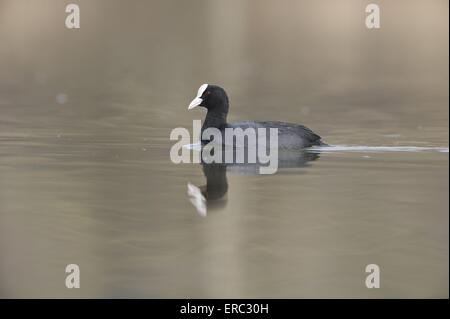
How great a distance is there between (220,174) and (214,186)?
78 cm

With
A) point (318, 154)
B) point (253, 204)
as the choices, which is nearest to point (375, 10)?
point (318, 154)

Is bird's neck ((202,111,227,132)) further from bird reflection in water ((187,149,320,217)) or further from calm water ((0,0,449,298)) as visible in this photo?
bird reflection in water ((187,149,320,217))

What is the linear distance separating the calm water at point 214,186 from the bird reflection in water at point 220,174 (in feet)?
0.13

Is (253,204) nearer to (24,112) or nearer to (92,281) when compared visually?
(92,281)

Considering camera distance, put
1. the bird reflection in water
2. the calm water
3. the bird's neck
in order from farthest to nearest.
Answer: the bird's neck < the bird reflection in water < the calm water

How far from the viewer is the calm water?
6836 millimetres

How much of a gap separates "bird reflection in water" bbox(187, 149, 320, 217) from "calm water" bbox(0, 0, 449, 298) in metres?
0.04

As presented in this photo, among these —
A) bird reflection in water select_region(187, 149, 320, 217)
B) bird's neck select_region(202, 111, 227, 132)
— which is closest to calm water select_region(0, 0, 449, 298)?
bird reflection in water select_region(187, 149, 320, 217)

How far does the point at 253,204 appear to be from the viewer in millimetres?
9047

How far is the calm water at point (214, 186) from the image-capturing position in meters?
6.84

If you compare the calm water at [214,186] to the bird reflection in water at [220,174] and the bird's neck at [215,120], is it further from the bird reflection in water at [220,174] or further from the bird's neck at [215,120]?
the bird's neck at [215,120]

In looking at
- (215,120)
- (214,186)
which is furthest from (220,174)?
(215,120)

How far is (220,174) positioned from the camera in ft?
35.1

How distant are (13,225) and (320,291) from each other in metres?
2.99
